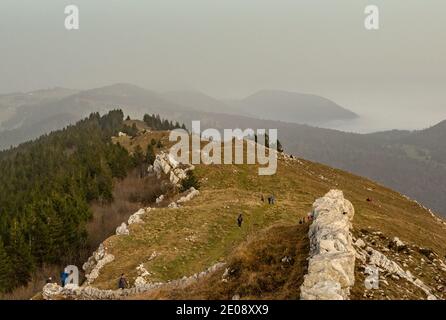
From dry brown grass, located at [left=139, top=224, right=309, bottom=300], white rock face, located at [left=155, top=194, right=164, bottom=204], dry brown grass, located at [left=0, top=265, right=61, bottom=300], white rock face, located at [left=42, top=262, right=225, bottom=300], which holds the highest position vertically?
dry brown grass, located at [left=139, top=224, right=309, bottom=300]

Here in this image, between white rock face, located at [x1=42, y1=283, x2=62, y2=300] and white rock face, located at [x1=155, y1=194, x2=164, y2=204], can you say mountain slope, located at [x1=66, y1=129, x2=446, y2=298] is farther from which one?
white rock face, located at [x1=155, y1=194, x2=164, y2=204]

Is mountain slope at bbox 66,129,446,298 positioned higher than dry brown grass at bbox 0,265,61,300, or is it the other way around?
mountain slope at bbox 66,129,446,298

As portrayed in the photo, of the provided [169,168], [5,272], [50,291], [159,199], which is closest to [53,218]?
[5,272]

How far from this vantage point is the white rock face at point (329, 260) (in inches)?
875

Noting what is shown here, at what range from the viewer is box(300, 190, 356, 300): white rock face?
72.9ft

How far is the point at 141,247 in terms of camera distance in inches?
2136

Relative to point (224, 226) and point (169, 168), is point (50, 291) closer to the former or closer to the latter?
point (224, 226)

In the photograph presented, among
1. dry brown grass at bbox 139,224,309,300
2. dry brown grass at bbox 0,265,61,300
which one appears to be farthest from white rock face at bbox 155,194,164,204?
dry brown grass at bbox 139,224,309,300

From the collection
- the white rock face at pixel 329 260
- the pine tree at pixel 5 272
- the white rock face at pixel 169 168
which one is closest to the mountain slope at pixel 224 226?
the white rock face at pixel 329 260

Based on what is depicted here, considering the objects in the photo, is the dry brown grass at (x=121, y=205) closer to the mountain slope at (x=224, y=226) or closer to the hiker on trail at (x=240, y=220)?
the mountain slope at (x=224, y=226)
